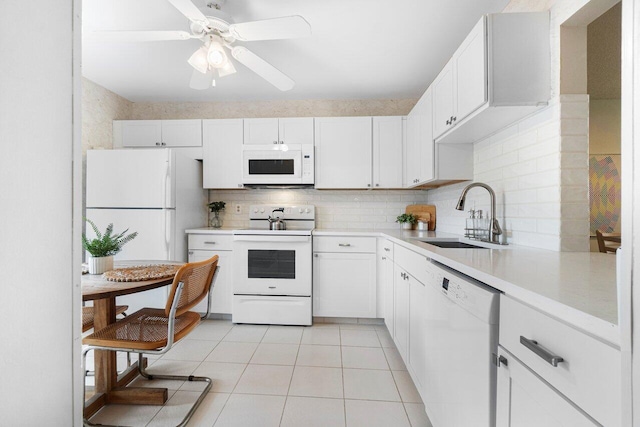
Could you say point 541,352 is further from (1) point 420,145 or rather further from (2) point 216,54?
(1) point 420,145

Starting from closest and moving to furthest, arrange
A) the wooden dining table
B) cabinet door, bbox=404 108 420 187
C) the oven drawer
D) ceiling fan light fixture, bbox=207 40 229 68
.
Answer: the wooden dining table, ceiling fan light fixture, bbox=207 40 229 68, cabinet door, bbox=404 108 420 187, the oven drawer

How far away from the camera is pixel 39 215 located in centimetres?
48

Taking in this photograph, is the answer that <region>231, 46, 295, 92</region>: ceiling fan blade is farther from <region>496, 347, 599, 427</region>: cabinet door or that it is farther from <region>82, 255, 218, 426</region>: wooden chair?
<region>496, 347, 599, 427</region>: cabinet door

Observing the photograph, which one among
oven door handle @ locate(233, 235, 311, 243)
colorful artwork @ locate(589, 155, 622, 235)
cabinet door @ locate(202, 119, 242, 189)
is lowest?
oven door handle @ locate(233, 235, 311, 243)

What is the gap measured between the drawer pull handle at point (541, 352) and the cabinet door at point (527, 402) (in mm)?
72

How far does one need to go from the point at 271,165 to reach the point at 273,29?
1683mm

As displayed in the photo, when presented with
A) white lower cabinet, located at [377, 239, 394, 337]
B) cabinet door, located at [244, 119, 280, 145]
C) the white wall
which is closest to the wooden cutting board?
white lower cabinet, located at [377, 239, 394, 337]

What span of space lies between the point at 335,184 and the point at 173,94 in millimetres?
2104

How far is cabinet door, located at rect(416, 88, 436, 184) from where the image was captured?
97.9 inches

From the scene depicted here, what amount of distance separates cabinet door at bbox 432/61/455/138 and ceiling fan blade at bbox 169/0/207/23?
1.54m

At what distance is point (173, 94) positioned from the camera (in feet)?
11.6

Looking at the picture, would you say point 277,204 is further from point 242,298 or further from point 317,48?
point 317,48

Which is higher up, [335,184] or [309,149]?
[309,149]

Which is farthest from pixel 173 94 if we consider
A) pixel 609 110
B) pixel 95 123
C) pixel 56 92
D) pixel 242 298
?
pixel 609 110
